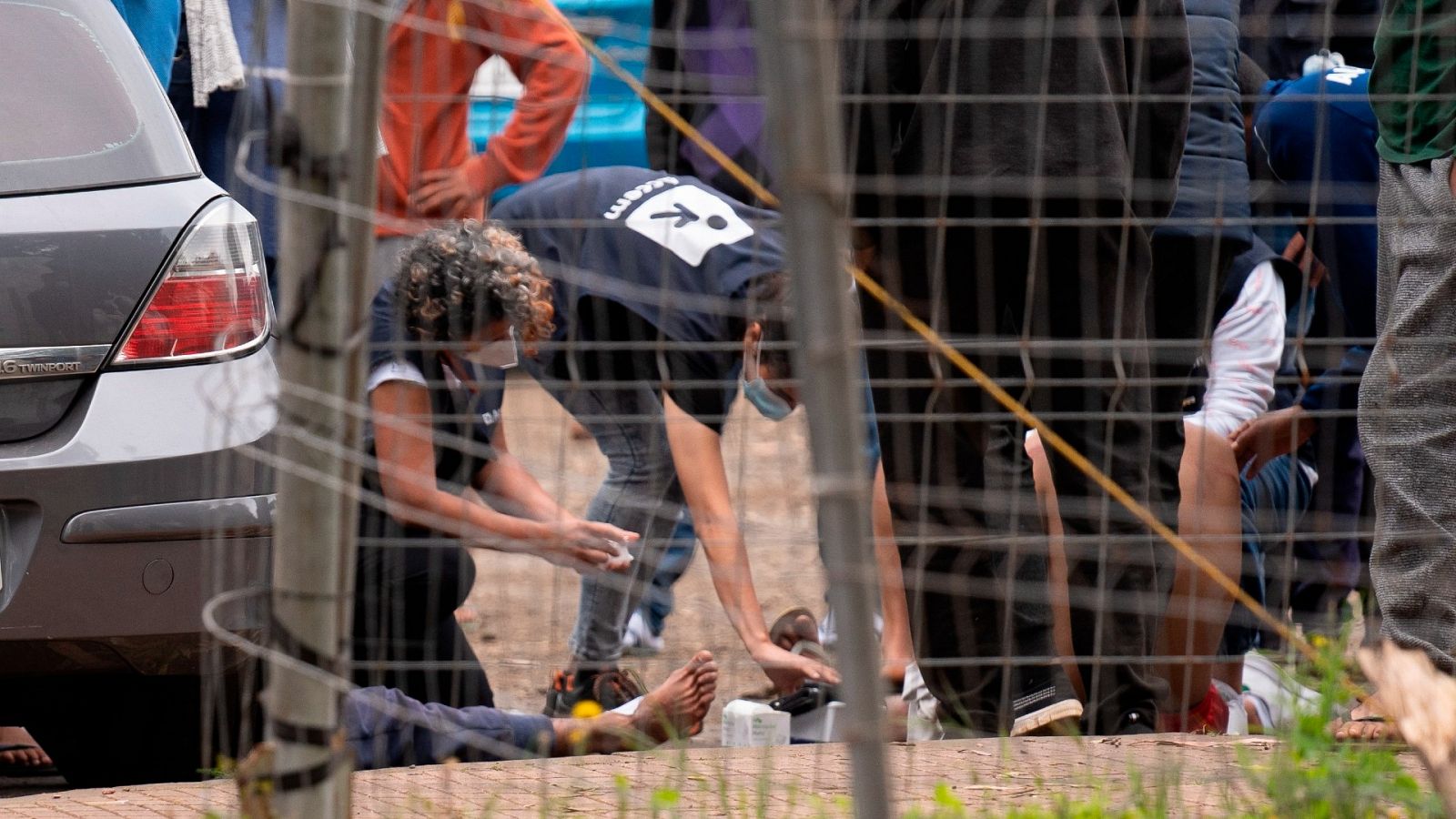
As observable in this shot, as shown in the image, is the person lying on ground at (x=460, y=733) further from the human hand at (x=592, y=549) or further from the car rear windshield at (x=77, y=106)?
the car rear windshield at (x=77, y=106)

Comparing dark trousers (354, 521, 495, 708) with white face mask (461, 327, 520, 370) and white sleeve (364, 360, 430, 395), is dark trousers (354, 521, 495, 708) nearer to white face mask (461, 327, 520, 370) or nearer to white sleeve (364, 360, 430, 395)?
white sleeve (364, 360, 430, 395)

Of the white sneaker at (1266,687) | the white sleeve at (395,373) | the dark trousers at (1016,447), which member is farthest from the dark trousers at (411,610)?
the white sneaker at (1266,687)

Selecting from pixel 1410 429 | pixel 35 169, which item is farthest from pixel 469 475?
pixel 1410 429

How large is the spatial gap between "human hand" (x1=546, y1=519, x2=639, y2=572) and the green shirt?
1733 mm

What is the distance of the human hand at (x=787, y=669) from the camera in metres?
4.00

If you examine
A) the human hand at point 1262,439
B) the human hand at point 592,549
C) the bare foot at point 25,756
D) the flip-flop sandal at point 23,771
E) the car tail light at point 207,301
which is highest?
the car tail light at point 207,301

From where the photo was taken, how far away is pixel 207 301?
11.0 feet

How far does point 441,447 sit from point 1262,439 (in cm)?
207

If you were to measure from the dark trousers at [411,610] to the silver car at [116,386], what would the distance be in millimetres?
331

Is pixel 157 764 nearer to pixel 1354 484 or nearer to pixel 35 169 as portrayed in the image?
pixel 35 169

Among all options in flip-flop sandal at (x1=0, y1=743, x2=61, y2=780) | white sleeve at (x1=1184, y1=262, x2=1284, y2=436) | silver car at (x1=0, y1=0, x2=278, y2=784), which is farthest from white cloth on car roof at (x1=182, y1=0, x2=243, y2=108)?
white sleeve at (x1=1184, y1=262, x2=1284, y2=436)

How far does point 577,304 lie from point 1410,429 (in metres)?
2.09

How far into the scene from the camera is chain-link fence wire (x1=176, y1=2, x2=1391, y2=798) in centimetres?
336

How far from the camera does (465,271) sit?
368 cm
